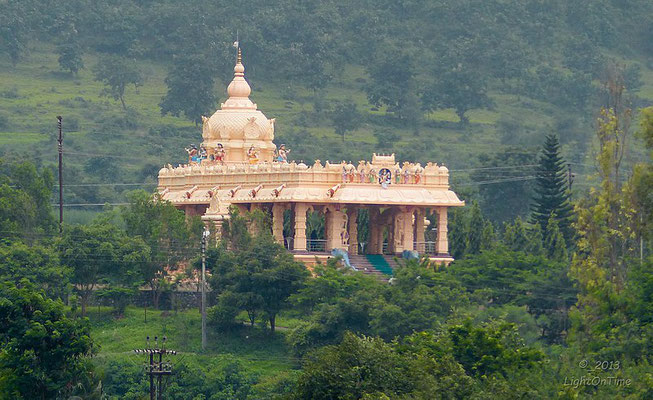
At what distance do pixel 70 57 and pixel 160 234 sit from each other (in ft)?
181

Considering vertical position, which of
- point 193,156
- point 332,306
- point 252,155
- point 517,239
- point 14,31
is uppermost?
point 14,31

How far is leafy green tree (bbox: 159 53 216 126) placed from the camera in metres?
110

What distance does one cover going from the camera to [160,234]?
2490 inches

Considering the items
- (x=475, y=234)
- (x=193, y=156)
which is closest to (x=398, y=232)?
(x=475, y=234)

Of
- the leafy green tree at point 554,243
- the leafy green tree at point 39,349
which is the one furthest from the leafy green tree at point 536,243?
the leafy green tree at point 39,349

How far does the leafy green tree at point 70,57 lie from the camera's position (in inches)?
4596

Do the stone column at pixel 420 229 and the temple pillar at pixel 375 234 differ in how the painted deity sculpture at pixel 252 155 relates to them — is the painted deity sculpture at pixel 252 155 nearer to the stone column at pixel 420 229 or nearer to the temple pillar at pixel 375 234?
the temple pillar at pixel 375 234

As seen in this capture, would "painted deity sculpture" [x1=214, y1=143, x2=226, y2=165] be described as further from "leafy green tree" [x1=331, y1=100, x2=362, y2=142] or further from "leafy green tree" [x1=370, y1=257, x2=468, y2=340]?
"leafy green tree" [x1=331, y1=100, x2=362, y2=142]

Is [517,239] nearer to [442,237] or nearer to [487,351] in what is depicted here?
[442,237]

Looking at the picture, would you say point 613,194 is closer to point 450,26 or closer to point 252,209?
point 252,209

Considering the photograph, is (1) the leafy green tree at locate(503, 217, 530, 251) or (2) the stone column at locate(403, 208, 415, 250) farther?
(1) the leafy green tree at locate(503, 217, 530, 251)

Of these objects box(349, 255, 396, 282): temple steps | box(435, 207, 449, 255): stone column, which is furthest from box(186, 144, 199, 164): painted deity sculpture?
box(435, 207, 449, 255): stone column

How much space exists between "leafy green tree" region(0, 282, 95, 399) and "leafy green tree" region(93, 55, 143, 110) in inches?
2545

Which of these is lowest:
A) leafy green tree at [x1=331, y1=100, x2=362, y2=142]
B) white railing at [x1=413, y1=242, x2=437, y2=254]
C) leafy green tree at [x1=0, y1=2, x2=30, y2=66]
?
white railing at [x1=413, y1=242, x2=437, y2=254]
